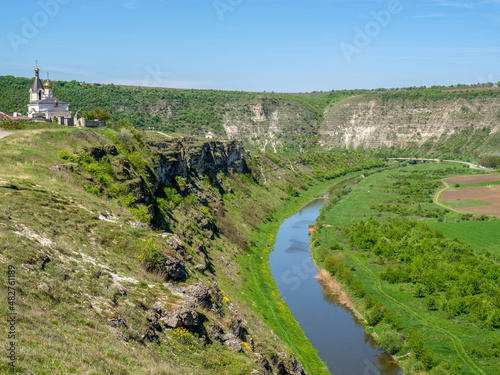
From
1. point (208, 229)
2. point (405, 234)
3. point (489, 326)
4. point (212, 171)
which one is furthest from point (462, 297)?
point (212, 171)

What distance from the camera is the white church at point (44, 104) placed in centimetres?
6488

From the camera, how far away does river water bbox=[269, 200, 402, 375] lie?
36.3m

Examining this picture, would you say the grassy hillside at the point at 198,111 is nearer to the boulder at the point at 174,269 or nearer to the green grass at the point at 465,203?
the green grass at the point at 465,203


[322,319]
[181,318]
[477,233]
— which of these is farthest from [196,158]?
[181,318]

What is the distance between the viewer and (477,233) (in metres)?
66.3

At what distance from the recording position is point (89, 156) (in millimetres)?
41500

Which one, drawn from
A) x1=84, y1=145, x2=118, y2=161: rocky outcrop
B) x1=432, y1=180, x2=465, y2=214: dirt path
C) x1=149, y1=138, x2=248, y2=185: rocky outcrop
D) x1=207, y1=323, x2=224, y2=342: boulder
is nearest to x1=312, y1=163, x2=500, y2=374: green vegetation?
x1=432, y1=180, x2=465, y2=214: dirt path

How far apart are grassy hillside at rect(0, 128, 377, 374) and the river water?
1.87m

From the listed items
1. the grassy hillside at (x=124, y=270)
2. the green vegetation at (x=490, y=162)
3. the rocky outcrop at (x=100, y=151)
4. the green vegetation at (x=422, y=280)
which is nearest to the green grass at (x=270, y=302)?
the grassy hillside at (x=124, y=270)

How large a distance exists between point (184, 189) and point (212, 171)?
19.9 meters

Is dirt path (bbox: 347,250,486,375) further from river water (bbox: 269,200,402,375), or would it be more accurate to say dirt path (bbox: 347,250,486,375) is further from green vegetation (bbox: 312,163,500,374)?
river water (bbox: 269,200,402,375)

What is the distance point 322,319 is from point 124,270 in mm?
24951

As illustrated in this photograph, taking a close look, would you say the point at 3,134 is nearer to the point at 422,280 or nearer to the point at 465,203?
the point at 422,280

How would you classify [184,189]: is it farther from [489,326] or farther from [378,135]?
[378,135]
